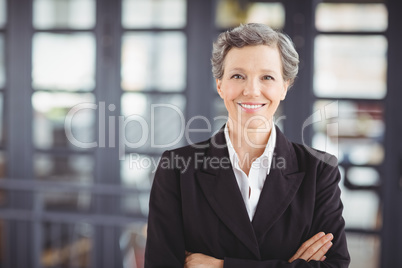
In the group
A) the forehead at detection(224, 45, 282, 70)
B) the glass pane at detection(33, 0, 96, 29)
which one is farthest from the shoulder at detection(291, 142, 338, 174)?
the glass pane at detection(33, 0, 96, 29)

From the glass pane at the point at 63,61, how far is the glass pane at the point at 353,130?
6.02ft

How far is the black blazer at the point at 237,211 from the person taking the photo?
4.28 feet

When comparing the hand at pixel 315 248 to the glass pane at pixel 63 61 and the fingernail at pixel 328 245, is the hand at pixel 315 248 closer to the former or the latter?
the fingernail at pixel 328 245

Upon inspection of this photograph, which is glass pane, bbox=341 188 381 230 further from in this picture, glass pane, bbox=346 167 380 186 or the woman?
the woman

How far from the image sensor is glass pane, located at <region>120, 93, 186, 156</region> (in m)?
3.76

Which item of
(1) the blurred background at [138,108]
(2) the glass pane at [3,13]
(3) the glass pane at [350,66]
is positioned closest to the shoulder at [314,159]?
(1) the blurred background at [138,108]

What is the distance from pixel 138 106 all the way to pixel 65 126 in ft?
2.12

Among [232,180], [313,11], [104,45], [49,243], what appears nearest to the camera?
[232,180]

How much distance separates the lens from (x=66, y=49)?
3.92m

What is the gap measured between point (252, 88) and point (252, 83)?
0.02m

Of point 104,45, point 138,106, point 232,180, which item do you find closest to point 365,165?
point 138,106

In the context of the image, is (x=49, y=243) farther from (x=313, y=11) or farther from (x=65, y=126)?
(x=313, y=11)

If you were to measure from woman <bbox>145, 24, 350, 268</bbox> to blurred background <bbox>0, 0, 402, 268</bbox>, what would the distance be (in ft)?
7.10

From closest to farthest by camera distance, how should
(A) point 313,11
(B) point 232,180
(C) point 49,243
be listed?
(B) point 232,180
(A) point 313,11
(C) point 49,243
